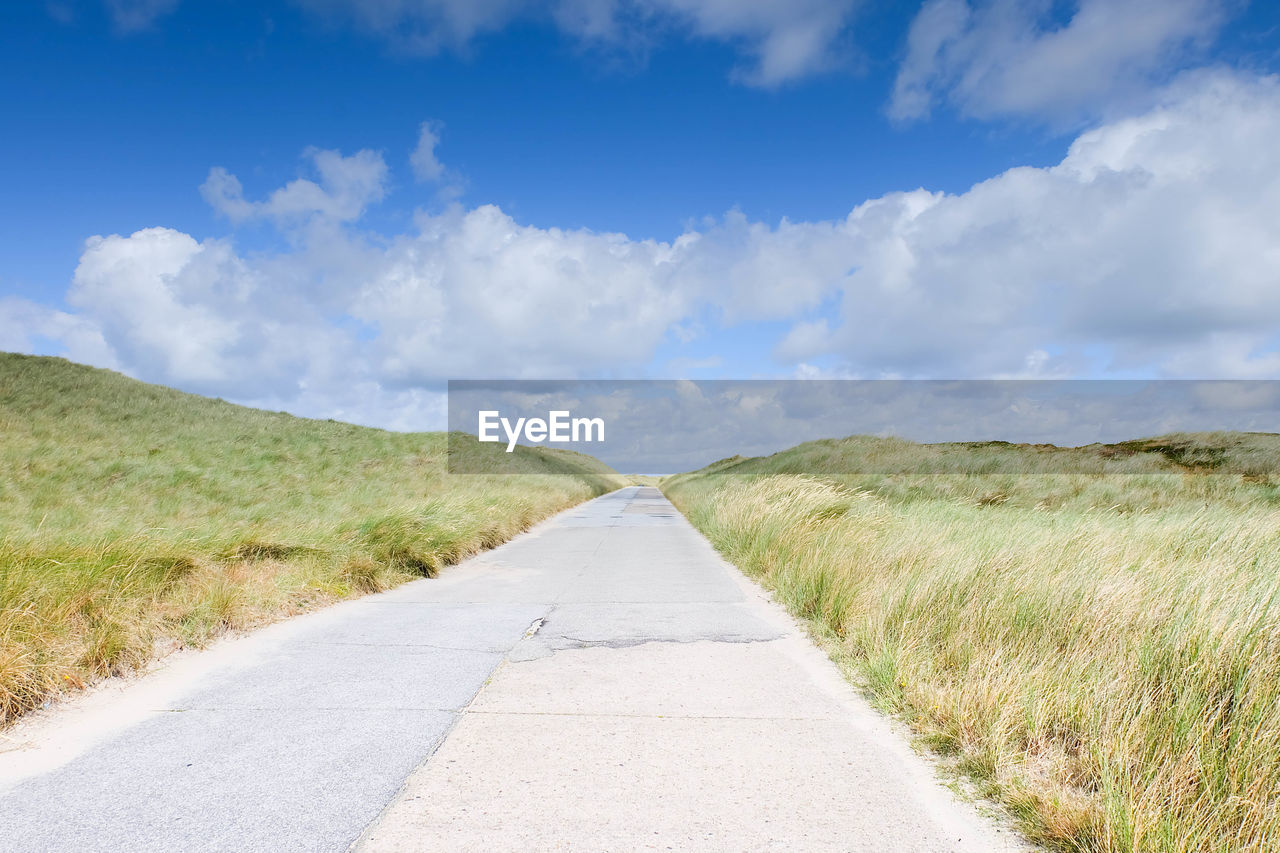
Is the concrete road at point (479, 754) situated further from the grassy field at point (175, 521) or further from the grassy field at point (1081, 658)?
the grassy field at point (175, 521)

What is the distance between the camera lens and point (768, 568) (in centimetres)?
1045

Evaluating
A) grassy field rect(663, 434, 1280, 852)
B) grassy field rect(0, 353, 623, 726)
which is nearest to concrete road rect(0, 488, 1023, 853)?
grassy field rect(663, 434, 1280, 852)

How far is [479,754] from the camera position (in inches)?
143

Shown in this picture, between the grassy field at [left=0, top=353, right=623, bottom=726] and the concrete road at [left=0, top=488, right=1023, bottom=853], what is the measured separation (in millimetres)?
524

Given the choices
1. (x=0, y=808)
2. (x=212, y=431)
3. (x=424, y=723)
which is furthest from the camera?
(x=212, y=431)

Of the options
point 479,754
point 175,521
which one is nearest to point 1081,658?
point 479,754

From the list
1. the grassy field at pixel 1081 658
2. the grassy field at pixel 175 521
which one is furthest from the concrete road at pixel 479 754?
the grassy field at pixel 175 521

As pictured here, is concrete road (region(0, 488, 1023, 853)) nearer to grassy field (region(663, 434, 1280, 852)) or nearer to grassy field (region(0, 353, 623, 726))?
grassy field (region(663, 434, 1280, 852))

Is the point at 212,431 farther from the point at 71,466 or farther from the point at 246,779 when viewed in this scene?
the point at 246,779

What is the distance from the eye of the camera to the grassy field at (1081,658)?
2799 millimetres

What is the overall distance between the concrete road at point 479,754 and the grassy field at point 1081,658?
37 centimetres

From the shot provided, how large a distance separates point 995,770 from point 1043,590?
2565 millimetres

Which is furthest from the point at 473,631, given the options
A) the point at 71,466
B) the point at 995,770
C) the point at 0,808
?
the point at 71,466

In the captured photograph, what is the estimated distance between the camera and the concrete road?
9.35ft
